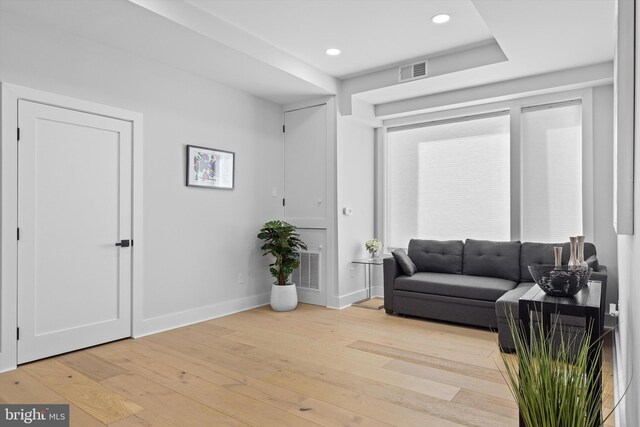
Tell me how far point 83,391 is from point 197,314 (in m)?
1.79

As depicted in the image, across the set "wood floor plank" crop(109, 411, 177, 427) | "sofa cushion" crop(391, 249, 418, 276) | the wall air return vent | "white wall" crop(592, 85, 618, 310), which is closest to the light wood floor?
"wood floor plank" crop(109, 411, 177, 427)

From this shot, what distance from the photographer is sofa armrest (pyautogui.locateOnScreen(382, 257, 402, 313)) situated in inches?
187

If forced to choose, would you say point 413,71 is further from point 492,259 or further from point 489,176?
point 492,259

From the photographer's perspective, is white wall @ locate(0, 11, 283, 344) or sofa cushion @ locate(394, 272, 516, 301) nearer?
white wall @ locate(0, 11, 283, 344)

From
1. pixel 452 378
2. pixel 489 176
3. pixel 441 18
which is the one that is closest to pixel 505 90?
pixel 489 176

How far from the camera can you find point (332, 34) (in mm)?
3936

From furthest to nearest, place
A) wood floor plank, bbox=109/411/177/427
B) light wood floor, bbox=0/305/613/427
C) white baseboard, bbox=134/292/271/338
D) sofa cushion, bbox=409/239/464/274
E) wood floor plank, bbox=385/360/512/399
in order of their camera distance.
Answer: sofa cushion, bbox=409/239/464/274 < white baseboard, bbox=134/292/271/338 < wood floor plank, bbox=385/360/512/399 < light wood floor, bbox=0/305/613/427 < wood floor plank, bbox=109/411/177/427

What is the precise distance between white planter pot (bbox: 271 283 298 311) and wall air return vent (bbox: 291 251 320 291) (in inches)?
17.0

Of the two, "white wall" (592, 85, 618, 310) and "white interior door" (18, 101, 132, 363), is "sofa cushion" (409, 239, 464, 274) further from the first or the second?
"white interior door" (18, 101, 132, 363)

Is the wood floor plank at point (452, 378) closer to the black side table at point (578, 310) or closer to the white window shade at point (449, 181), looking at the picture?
the black side table at point (578, 310)

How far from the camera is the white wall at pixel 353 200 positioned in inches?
206

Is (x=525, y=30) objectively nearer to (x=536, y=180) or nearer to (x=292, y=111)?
(x=536, y=180)

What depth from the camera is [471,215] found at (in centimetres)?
516

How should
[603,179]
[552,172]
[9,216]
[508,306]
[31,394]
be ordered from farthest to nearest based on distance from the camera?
[552,172], [603,179], [508,306], [9,216], [31,394]
